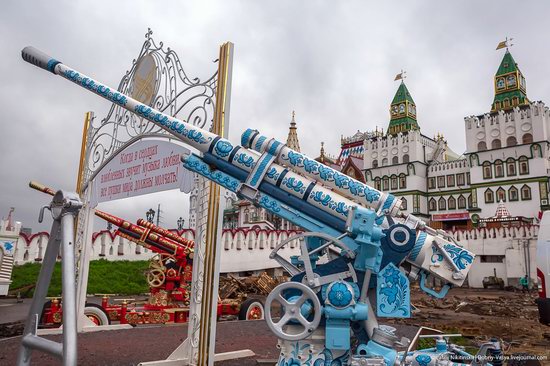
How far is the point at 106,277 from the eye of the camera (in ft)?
54.9

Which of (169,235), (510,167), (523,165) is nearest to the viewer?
(169,235)

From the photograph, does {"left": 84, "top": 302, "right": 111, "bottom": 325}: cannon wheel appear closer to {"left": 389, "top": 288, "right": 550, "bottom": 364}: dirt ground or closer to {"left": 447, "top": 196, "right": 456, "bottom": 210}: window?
{"left": 389, "top": 288, "right": 550, "bottom": 364}: dirt ground

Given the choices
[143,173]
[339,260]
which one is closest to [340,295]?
[339,260]

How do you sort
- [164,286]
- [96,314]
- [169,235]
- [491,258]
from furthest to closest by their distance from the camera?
[491,258]
[169,235]
[164,286]
[96,314]

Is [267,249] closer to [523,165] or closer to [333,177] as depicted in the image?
[333,177]

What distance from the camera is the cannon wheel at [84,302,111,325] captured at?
343 inches

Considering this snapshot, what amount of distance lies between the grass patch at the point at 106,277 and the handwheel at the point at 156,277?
5.70 meters

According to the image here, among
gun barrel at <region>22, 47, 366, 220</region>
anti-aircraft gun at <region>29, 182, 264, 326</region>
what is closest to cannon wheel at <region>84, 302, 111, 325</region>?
anti-aircraft gun at <region>29, 182, 264, 326</region>

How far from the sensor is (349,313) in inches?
155

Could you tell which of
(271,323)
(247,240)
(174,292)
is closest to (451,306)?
(247,240)

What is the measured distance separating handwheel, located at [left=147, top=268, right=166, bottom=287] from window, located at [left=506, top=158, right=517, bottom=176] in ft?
105

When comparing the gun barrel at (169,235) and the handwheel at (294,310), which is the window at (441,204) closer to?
the gun barrel at (169,235)

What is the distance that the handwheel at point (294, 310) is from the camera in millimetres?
3926

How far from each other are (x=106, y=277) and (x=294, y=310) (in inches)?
574
